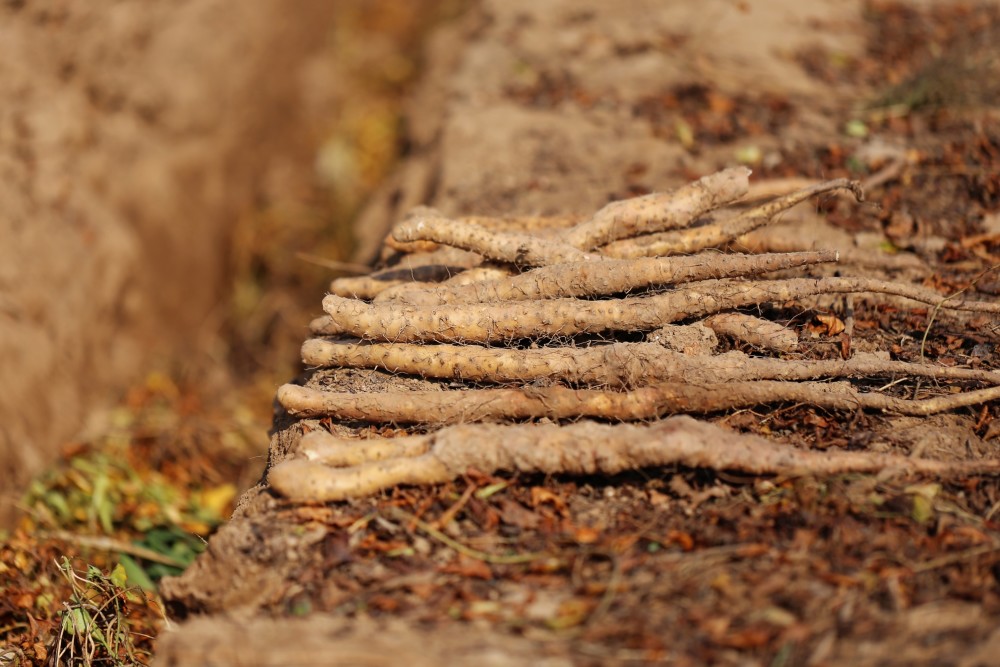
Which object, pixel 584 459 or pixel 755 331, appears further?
pixel 755 331

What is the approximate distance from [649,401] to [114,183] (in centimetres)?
336

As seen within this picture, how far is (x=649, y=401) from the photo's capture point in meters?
2.37

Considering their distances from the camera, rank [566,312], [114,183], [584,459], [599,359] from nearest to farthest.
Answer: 1. [584,459]
2. [599,359]
3. [566,312]
4. [114,183]

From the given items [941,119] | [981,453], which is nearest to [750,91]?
[941,119]

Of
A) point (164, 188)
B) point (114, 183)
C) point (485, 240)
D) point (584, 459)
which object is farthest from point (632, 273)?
point (164, 188)

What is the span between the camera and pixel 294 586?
209cm

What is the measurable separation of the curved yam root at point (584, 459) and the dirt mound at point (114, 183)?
6.41 feet

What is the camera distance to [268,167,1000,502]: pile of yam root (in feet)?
7.33

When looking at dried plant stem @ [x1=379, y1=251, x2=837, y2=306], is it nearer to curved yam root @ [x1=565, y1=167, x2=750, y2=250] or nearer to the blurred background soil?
curved yam root @ [x1=565, y1=167, x2=750, y2=250]

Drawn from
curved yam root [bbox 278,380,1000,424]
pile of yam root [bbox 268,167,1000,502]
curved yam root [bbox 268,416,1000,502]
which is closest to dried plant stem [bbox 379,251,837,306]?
pile of yam root [bbox 268,167,1000,502]

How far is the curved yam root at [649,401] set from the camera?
238 cm

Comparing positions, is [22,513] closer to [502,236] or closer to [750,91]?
[502,236]

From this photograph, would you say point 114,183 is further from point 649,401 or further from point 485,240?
point 649,401

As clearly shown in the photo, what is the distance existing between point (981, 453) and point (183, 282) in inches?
168
